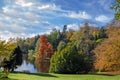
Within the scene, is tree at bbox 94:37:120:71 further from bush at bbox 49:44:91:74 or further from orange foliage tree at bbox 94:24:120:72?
bush at bbox 49:44:91:74

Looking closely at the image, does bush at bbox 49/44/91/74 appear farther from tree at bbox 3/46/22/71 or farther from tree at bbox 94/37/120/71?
tree at bbox 3/46/22/71

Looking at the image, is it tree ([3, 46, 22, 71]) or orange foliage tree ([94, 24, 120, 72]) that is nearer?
orange foliage tree ([94, 24, 120, 72])

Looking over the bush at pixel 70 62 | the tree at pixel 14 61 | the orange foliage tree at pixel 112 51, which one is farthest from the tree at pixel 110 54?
the tree at pixel 14 61

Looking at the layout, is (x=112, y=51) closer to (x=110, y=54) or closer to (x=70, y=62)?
(x=110, y=54)

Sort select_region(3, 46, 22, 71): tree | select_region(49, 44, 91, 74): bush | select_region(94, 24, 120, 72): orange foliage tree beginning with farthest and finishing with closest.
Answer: select_region(49, 44, 91, 74): bush, select_region(3, 46, 22, 71): tree, select_region(94, 24, 120, 72): orange foliage tree

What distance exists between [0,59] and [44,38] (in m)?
75.1

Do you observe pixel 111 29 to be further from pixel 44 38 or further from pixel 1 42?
pixel 44 38

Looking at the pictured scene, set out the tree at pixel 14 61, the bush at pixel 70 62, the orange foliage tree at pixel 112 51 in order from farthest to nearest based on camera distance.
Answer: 1. the bush at pixel 70 62
2. the tree at pixel 14 61
3. the orange foliage tree at pixel 112 51

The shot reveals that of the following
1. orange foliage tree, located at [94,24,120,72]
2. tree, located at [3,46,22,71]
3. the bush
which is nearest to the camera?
orange foliage tree, located at [94,24,120,72]

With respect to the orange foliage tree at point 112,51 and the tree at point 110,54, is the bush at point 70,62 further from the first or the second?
the orange foliage tree at point 112,51

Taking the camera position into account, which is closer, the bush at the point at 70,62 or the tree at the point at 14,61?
the tree at the point at 14,61

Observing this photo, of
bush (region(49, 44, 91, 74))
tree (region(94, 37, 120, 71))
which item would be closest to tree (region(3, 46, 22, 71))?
bush (region(49, 44, 91, 74))

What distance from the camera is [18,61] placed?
4191 cm

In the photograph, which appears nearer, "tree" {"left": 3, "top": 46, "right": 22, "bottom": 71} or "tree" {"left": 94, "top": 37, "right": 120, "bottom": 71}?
"tree" {"left": 94, "top": 37, "right": 120, "bottom": 71}
